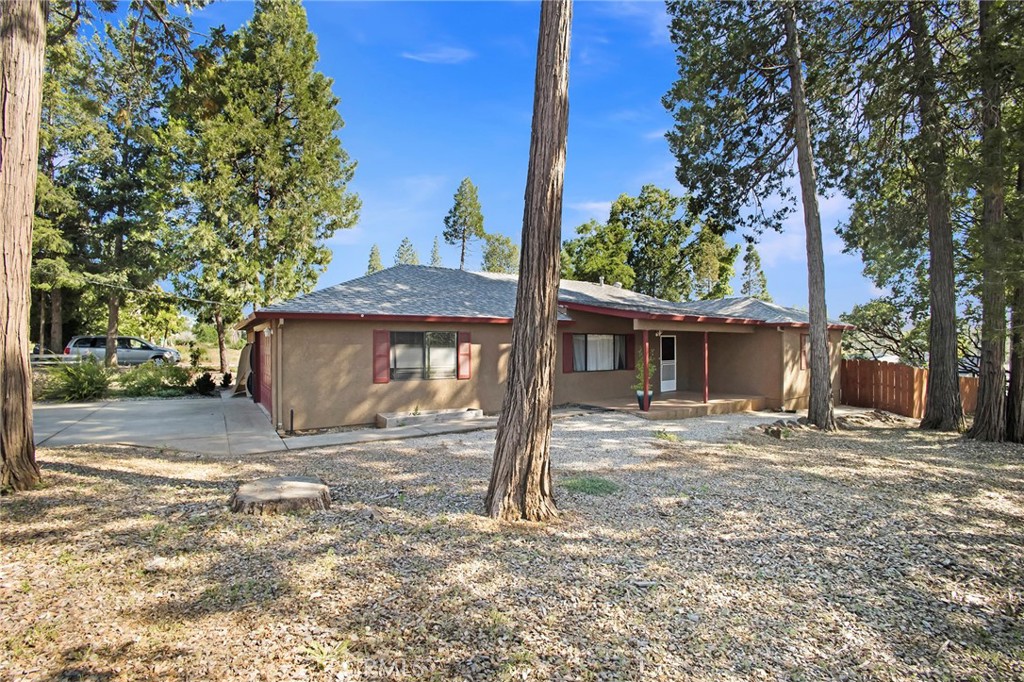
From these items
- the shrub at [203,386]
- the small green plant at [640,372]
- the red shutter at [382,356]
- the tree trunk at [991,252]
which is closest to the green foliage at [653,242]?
the small green plant at [640,372]

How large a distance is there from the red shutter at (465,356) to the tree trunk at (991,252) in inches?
350

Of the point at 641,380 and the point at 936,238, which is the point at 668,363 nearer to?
the point at 641,380

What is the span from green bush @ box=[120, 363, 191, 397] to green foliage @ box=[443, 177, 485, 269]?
2669 cm

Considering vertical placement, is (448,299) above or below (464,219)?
below

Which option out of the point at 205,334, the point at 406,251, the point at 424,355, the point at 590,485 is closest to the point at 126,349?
the point at 205,334

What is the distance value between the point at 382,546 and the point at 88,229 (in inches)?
1078

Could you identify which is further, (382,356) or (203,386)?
(203,386)

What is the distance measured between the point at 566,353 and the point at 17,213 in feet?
34.8

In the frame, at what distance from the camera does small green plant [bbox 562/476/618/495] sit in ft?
19.3

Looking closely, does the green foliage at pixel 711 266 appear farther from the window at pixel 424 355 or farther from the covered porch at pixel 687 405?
the window at pixel 424 355

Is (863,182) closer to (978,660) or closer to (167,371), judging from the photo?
(978,660)

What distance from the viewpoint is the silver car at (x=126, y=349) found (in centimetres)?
2489

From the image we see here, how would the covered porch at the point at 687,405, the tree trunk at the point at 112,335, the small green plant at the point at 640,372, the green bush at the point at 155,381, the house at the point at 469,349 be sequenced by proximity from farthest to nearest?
the tree trunk at the point at 112,335 → the green bush at the point at 155,381 → the small green plant at the point at 640,372 → the covered porch at the point at 687,405 → the house at the point at 469,349

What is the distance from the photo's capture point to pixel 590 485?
6082 millimetres
